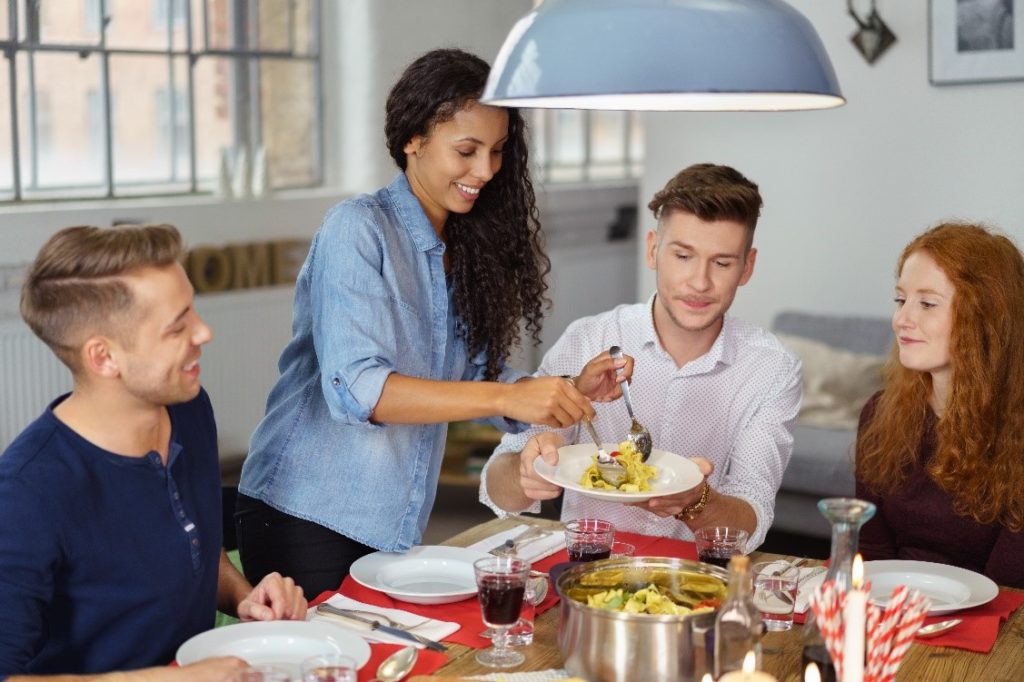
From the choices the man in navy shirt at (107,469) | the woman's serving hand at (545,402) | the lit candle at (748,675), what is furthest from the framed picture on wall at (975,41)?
the lit candle at (748,675)

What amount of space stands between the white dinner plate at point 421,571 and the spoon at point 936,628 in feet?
2.27

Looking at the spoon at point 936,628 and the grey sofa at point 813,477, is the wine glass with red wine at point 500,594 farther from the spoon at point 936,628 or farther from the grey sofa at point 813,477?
the grey sofa at point 813,477

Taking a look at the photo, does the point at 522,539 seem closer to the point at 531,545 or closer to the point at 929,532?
the point at 531,545

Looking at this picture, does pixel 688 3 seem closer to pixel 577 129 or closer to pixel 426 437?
pixel 426 437

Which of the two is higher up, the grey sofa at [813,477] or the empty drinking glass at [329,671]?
the empty drinking glass at [329,671]

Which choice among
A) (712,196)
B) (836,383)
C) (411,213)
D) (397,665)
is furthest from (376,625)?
(836,383)

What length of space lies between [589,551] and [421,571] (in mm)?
298

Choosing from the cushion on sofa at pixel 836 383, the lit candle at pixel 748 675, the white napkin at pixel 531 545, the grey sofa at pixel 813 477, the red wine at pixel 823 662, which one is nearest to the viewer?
the lit candle at pixel 748 675

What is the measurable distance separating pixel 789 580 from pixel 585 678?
460mm

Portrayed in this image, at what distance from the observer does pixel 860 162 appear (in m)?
5.17

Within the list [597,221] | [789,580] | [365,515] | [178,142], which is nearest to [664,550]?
[789,580]

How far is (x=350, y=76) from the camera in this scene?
6.01 metres

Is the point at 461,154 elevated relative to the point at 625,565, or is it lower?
elevated

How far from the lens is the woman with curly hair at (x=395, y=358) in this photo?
7.00 ft
